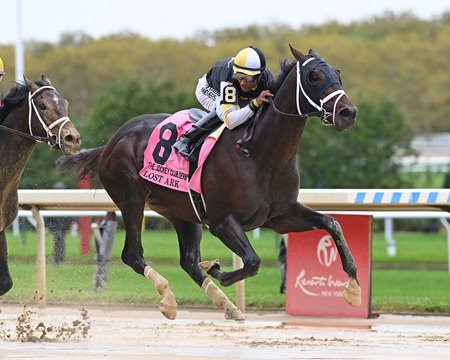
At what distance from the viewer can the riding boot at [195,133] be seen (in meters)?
8.27

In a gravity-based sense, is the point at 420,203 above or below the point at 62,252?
above

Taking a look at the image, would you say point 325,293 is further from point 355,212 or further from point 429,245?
point 429,245

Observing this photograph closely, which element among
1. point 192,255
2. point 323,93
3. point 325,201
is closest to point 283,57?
point 325,201

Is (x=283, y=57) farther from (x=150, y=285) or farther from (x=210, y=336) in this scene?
(x=210, y=336)

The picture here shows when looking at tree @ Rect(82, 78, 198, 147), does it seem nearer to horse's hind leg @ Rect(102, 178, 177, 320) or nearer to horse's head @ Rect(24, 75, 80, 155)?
horse's hind leg @ Rect(102, 178, 177, 320)

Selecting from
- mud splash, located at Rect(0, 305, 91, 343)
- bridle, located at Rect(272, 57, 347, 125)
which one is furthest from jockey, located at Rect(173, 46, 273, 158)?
mud splash, located at Rect(0, 305, 91, 343)

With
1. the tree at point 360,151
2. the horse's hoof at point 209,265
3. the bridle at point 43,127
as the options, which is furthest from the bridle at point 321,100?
the tree at point 360,151

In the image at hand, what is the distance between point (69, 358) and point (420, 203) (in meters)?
3.52

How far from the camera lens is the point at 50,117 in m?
7.88

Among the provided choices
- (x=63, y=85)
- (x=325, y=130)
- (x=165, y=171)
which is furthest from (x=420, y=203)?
(x=63, y=85)

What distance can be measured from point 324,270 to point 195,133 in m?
2.31

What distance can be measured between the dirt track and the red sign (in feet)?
0.50

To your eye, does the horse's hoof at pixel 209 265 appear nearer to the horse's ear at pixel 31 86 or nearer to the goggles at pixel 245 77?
the goggles at pixel 245 77

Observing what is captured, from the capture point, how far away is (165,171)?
848 centimetres
